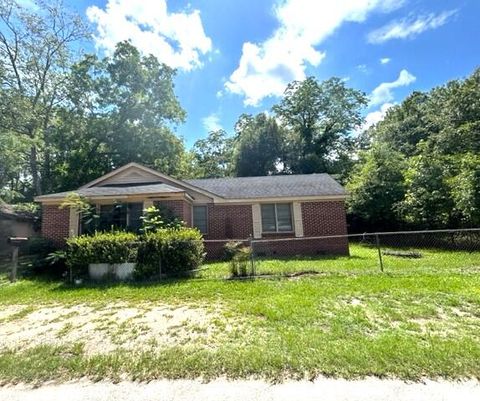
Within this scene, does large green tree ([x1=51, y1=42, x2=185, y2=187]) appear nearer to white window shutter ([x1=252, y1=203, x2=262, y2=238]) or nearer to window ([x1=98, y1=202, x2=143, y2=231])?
window ([x1=98, y1=202, x2=143, y2=231])

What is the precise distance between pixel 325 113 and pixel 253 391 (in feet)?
120

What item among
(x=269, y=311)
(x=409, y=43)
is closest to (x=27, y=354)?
(x=269, y=311)

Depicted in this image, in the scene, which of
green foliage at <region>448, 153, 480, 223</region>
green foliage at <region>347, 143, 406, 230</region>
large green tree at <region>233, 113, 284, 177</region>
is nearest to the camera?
green foliage at <region>448, 153, 480, 223</region>

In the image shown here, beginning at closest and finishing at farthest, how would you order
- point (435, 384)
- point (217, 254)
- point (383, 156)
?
point (435, 384)
point (217, 254)
point (383, 156)

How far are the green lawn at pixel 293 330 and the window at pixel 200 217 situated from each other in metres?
5.94

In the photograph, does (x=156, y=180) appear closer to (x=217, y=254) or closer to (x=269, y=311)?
(x=217, y=254)

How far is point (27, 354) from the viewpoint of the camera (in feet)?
14.0

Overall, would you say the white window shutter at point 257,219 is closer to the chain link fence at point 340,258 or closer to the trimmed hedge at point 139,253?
the chain link fence at point 340,258

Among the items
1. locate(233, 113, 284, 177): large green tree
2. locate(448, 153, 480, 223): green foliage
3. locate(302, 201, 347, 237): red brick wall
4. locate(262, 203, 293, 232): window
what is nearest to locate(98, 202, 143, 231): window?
locate(262, 203, 293, 232): window

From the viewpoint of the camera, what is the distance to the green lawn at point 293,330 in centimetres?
362

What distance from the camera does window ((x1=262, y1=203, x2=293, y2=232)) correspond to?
14508 millimetres

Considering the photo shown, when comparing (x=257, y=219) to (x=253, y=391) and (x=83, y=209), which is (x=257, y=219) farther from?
(x=253, y=391)

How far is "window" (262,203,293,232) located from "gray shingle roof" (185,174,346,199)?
23.7 inches

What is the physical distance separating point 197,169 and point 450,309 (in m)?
31.3
